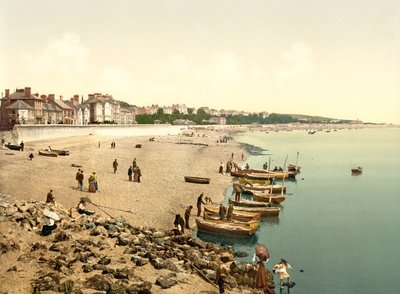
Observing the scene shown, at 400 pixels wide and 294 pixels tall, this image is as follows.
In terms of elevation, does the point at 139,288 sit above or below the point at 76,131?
below

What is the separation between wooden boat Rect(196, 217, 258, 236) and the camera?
25578 millimetres

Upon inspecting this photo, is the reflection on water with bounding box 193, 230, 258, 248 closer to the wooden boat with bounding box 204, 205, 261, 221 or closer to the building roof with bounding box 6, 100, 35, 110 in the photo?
the wooden boat with bounding box 204, 205, 261, 221

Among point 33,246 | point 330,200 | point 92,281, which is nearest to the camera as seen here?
point 92,281

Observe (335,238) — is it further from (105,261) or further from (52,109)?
(52,109)

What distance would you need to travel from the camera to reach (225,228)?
25594mm

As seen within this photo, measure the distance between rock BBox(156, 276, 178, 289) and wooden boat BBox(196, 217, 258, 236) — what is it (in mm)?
9224

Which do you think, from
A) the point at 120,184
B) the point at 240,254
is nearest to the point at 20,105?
the point at 120,184

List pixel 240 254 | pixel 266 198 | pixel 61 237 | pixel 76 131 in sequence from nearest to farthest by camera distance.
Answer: pixel 61 237, pixel 240 254, pixel 266 198, pixel 76 131

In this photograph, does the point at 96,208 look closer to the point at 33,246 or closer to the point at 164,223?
the point at 164,223

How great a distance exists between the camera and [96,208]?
1037 inches

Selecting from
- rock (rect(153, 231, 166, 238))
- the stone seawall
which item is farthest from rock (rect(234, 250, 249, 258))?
the stone seawall

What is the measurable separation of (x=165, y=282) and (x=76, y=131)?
73.7 metres

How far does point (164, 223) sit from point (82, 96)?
119060mm

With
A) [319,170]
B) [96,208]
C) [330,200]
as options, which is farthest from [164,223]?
[319,170]
